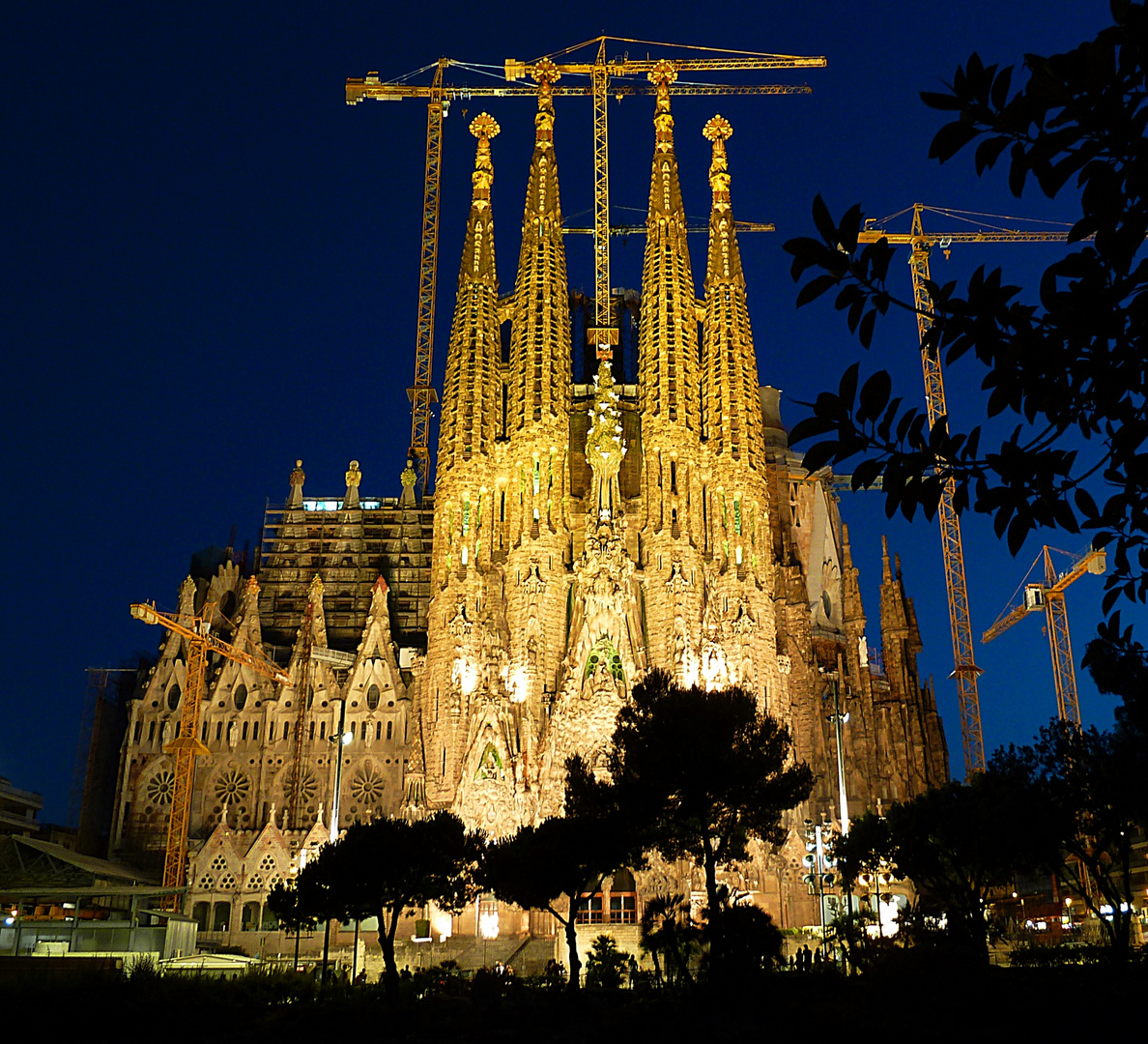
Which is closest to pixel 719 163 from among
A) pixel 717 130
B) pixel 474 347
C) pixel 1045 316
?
pixel 717 130

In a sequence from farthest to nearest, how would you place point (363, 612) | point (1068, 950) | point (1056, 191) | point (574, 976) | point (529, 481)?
point (363, 612)
point (529, 481)
point (1068, 950)
point (574, 976)
point (1056, 191)

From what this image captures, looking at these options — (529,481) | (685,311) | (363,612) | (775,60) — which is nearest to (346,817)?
(363,612)

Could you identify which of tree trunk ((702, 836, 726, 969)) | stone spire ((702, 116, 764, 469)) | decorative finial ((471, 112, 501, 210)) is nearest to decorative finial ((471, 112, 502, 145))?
decorative finial ((471, 112, 501, 210))

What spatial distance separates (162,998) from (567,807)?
14176 mm

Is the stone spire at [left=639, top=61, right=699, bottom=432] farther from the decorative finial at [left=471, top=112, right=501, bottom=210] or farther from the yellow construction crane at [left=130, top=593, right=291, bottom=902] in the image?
the yellow construction crane at [left=130, top=593, right=291, bottom=902]

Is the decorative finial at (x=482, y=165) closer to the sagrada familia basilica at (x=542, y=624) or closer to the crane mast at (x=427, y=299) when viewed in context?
the sagrada familia basilica at (x=542, y=624)

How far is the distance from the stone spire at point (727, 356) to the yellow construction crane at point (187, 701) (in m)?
29.3

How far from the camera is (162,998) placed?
2691cm

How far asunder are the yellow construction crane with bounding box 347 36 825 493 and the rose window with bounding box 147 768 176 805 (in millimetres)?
28532

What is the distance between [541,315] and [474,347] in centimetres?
439

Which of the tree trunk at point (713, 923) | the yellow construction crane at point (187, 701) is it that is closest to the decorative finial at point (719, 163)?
the yellow construction crane at point (187, 701)

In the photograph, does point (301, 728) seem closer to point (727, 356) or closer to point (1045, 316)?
point (727, 356)

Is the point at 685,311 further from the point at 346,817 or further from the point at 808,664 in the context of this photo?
the point at 346,817

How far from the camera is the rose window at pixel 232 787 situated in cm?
6700
